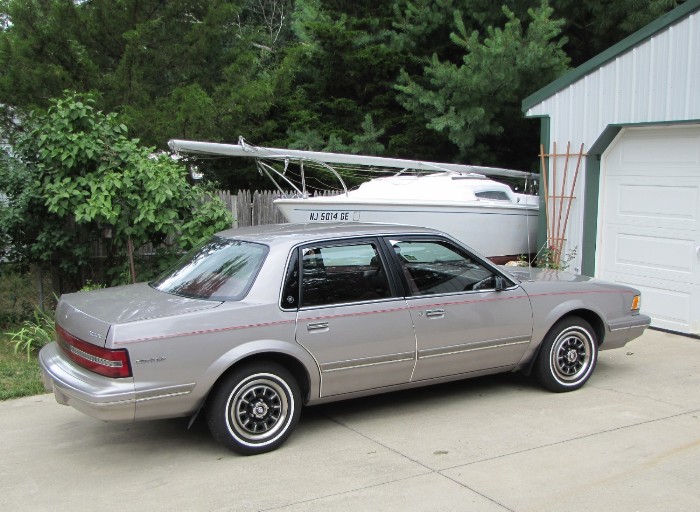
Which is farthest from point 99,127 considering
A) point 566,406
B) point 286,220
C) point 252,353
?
point 566,406

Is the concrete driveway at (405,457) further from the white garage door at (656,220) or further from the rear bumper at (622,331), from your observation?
the white garage door at (656,220)

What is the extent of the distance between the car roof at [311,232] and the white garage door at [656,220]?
4.26 m

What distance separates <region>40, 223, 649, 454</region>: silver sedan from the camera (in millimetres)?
4910

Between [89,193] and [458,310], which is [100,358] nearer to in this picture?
[458,310]

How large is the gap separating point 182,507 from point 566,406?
3.36 meters

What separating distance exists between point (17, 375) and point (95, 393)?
3.14m

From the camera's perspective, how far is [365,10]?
57.0ft

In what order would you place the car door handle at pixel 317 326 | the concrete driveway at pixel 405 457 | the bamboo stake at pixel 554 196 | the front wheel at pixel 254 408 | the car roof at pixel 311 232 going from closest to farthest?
the concrete driveway at pixel 405 457, the front wheel at pixel 254 408, the car door handle at pixel 317 326, the car roof at pixel 311 232, the bamboo stake at pixel 554 196

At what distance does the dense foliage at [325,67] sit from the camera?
12.1 metres

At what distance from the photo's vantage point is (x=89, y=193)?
8641 millimetres

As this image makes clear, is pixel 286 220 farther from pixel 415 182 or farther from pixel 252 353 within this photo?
pixel 252 353

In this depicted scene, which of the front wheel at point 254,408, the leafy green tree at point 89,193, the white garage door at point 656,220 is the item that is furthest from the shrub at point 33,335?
the white garage door at point 656,220

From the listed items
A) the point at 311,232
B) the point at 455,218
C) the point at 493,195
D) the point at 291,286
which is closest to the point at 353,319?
the point at 291,286

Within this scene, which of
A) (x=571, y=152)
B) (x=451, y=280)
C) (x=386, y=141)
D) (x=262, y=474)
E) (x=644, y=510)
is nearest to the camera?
(x=644, y=510)
